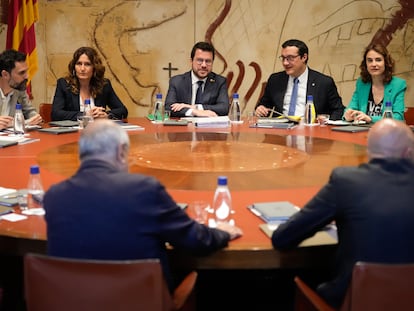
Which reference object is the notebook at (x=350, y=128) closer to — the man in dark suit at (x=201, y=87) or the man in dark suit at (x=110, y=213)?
the man in dark suit at (x=201, y=87)

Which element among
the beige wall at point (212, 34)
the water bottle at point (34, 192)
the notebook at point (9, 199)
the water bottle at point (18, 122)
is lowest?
the notebook at point (9, 199)

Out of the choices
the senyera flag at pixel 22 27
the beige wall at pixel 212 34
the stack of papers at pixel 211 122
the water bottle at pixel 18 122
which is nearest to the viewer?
the water bottle at pixel 18 122

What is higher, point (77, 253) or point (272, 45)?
point (272, 45)

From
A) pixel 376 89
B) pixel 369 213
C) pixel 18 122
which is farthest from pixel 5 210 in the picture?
pixel 376 89

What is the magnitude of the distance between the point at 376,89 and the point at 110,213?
365 cm

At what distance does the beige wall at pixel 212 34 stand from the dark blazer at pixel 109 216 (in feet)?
15.8

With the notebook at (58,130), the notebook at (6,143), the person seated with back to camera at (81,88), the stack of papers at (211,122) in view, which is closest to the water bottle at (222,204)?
the notebook at (6,143)

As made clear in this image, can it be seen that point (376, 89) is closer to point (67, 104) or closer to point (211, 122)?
point (211, 122)

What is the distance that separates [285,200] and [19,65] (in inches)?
114

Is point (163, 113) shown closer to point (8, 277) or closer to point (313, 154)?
point (313, 154)

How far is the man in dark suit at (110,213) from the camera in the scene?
60.6 inches

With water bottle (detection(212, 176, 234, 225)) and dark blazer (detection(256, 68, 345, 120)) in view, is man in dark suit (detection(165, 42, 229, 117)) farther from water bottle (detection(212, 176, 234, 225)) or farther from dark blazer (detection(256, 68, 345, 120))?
water bottle (detection(212, 176, 234, 225))

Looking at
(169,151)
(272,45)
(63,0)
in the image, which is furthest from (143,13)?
(169,151)

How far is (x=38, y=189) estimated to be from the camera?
2.15 m
